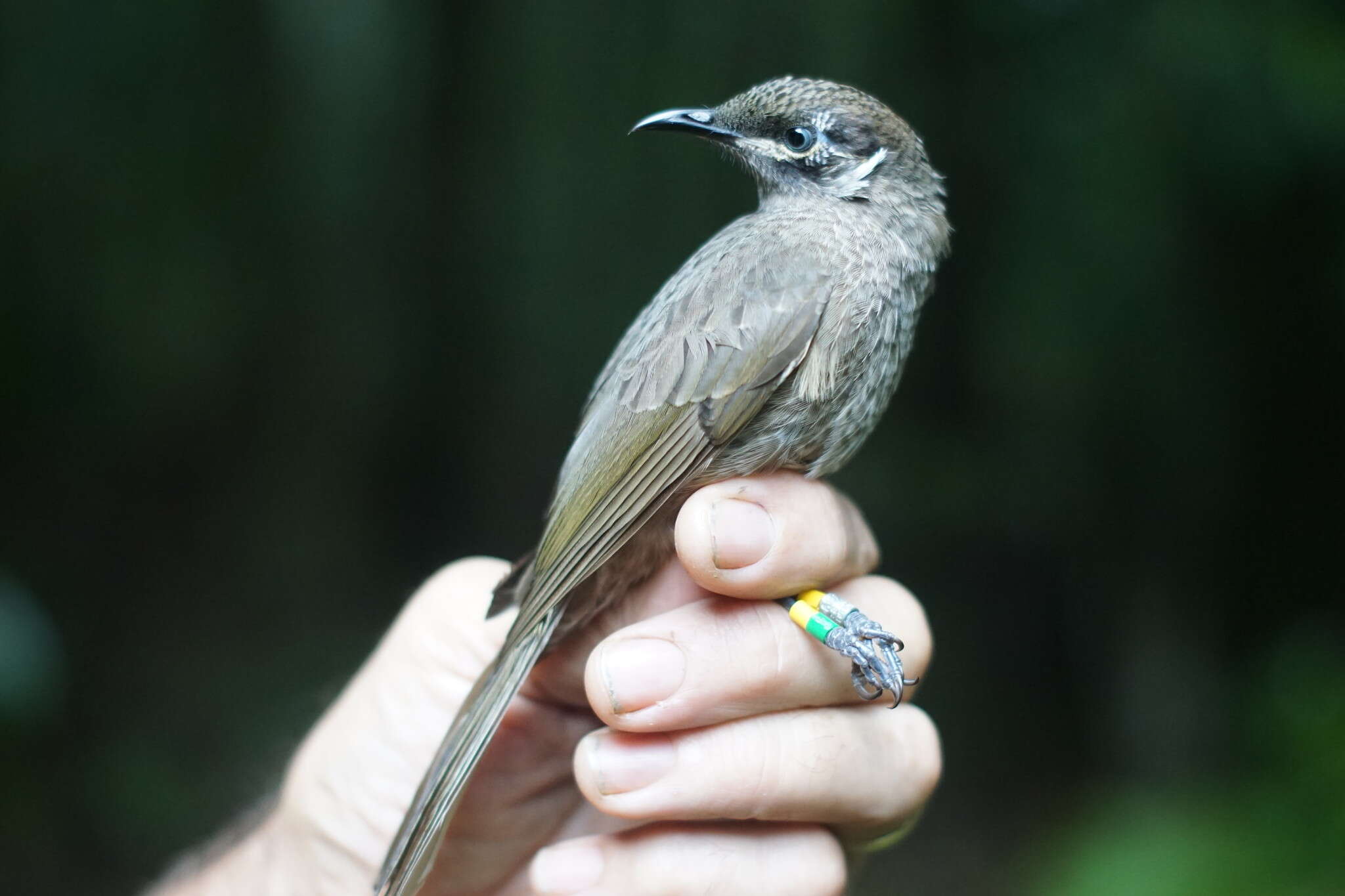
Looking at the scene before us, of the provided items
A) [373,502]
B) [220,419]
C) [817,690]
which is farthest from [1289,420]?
[220,419]

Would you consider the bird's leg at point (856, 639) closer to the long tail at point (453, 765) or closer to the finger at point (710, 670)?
the finger at point (710, 670)

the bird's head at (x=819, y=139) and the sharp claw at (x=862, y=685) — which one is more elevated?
the bird's head at (x=819, y=139)

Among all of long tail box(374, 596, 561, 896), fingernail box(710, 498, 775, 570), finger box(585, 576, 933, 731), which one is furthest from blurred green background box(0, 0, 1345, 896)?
fingernail box(710, 498, 775, 570)

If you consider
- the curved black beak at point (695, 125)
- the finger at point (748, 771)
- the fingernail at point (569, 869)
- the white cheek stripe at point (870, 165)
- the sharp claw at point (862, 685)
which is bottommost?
the fingernail at point (569, 869)

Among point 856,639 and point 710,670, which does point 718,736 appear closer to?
point 710,670

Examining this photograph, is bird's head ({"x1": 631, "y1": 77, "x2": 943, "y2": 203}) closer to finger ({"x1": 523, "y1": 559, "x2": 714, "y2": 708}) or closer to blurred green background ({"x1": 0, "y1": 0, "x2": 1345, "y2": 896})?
finger ({"x1": 523, "y1": 559, "x2": 714, "y2": 708})

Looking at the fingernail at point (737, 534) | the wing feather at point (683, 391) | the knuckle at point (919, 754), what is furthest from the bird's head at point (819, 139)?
the knuckle at point (919, 754)
